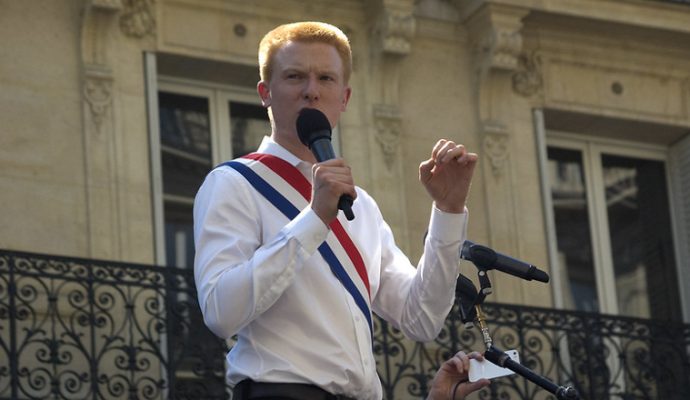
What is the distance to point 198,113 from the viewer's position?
43.2 feet

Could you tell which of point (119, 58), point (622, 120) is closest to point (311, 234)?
point (119, 58)

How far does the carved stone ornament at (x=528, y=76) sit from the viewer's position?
14180 mm

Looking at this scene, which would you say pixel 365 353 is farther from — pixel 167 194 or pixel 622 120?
pixel 622 120

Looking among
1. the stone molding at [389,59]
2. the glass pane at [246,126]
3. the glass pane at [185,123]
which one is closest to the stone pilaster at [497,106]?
the stone molding at [389,59]

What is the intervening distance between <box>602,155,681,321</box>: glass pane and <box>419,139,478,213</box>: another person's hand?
9148mm

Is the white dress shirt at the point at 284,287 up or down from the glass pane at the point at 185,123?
down

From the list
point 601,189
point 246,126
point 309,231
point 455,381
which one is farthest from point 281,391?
point 601,189

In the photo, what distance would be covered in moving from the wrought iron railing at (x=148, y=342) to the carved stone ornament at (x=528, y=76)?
1772mm

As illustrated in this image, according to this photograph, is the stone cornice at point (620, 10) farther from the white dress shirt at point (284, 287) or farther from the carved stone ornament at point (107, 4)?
the white dress shirt at point (284, 287)

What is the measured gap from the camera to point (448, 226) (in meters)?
5.66

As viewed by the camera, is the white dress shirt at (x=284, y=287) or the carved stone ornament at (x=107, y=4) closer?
the white dress shirt at (x=284, y=287)

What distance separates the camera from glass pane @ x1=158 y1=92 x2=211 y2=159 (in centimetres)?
1302

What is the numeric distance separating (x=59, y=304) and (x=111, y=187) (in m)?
0.93

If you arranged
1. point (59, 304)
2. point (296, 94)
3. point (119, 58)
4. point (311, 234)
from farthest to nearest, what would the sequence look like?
point (119, 58) → point (59, 304) → point (296, 94) → point (311, 234)
